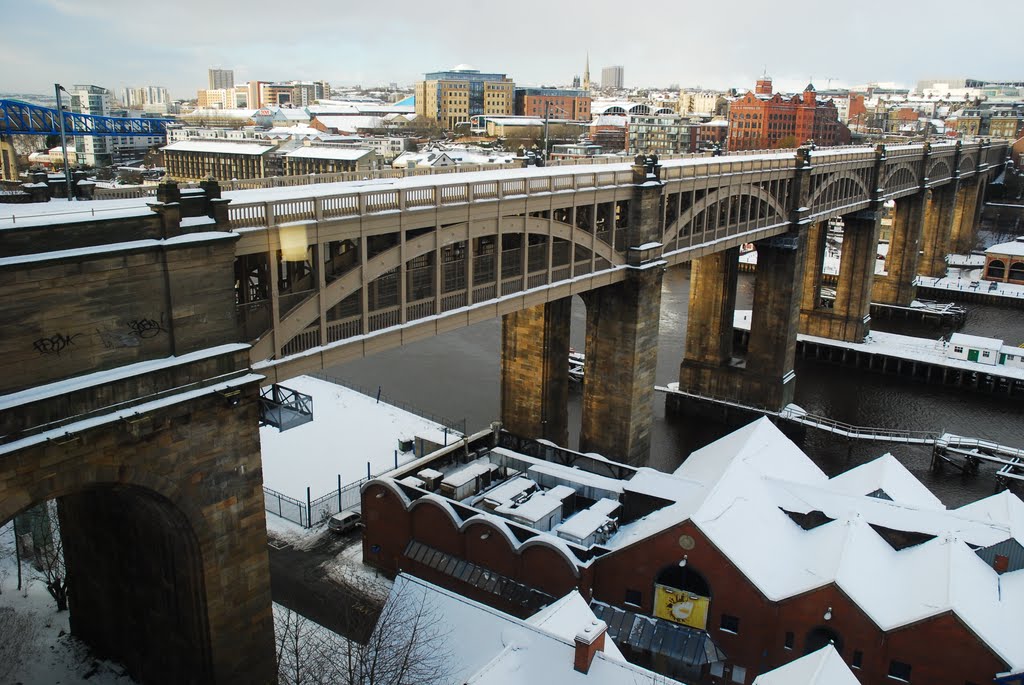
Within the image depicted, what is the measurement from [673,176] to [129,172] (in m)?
100

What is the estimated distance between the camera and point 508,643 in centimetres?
1781

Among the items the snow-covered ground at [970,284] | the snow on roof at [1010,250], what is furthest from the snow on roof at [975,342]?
the snow on roof at [1010,250]

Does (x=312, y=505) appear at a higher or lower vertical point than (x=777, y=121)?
lower

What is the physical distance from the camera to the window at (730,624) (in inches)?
927

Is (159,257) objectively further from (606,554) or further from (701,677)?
(701,677)

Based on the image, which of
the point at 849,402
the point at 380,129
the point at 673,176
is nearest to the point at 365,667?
the point at 673,176

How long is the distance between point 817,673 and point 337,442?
2688 cm

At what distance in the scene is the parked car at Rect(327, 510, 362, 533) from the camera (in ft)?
102

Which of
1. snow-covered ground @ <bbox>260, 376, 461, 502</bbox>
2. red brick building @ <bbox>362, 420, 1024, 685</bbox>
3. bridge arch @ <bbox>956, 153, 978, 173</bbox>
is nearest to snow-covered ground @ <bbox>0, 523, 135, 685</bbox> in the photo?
red brick building @ <bbox>362, 420, 1024, 685</bbox>

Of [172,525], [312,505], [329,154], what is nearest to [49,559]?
[312,505]

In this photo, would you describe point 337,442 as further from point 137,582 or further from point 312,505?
point 137,582

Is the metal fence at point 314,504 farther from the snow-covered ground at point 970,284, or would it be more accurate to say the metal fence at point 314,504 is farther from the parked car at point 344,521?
the snow-covered ground at point 970,284

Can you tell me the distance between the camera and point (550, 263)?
96.8ft

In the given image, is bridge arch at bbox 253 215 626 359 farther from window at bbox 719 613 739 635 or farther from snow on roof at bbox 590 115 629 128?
snow on roof at bbox 590 115 629 128
